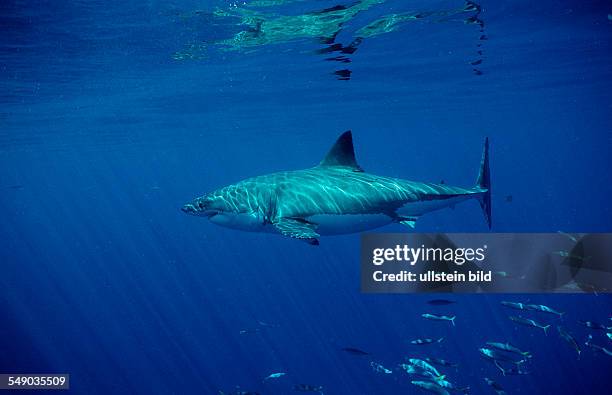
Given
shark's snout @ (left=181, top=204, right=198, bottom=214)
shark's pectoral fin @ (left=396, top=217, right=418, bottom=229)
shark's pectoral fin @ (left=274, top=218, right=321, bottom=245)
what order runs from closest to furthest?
shark's pectoral fin @ (left=274, top=218, right=321, bottom=245) → shark's snout @ (left=181, top=204, right=198, bottom=214) → shark's pectoral fin @ (left=396, top=217, right=418, bottom=229)

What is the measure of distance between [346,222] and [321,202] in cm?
64

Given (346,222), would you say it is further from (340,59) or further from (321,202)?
(340,59)

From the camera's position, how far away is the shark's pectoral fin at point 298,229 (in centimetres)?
655

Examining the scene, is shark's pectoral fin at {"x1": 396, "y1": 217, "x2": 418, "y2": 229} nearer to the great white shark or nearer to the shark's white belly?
the great white shark

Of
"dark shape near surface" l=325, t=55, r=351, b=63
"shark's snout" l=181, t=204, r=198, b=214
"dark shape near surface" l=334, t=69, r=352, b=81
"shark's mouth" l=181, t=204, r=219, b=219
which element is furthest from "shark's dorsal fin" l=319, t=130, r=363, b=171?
"dark shape near surface" l=334, t=69, r=352, b=81

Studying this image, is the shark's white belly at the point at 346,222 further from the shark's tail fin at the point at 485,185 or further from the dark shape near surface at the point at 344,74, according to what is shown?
the dark shape near surface at the point at 344,74

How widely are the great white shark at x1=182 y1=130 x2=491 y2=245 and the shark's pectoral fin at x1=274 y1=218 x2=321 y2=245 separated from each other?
0.02m

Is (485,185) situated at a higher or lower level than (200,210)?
lower

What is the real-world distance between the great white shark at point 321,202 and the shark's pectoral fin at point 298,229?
17 millimetres

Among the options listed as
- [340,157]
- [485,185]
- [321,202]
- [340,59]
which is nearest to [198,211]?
[321,202]

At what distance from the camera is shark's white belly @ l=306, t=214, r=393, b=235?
8203 mm

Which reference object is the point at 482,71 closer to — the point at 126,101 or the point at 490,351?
the point at 490,351

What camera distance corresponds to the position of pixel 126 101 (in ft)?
75.9

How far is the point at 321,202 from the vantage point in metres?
8.23
